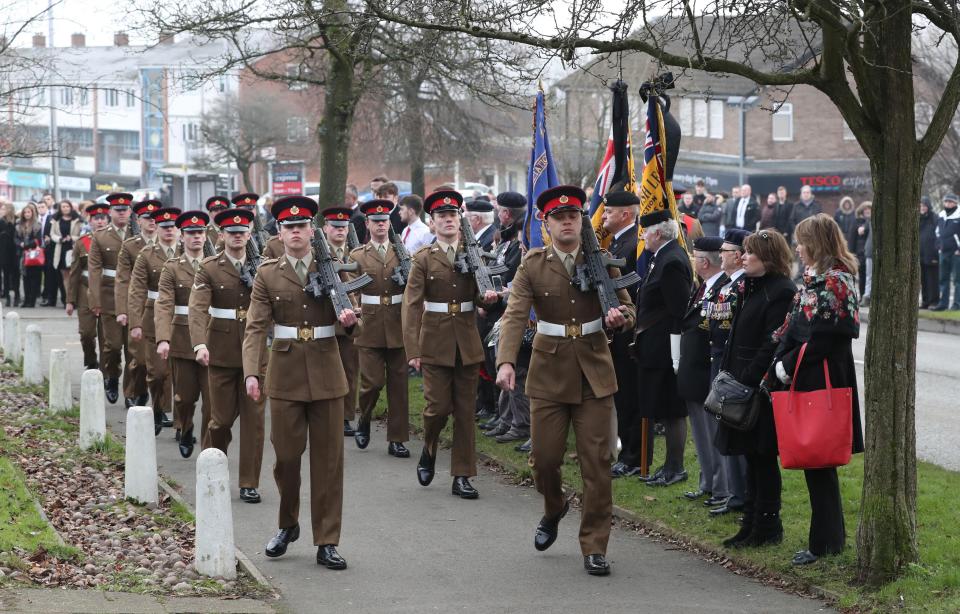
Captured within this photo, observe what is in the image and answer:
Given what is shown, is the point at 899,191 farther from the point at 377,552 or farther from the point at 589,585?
the point at 377,552

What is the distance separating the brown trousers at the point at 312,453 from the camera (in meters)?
8.34

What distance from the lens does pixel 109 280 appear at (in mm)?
15367

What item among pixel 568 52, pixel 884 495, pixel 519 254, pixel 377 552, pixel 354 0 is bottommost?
pixel 377 552

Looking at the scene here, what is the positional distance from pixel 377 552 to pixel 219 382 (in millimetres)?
2814

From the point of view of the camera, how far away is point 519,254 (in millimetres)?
12383

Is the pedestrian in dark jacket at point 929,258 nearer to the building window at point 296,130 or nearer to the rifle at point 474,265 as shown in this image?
the rifle at point 474,265

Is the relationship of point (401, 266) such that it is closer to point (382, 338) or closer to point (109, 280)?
point (382, 338)

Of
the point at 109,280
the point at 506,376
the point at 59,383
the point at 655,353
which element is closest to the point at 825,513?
the point at 506,376

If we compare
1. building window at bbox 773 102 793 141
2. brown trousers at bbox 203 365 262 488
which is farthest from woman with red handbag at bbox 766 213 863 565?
building window at bbox 773 102 793 141

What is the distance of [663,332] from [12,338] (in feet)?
40.3

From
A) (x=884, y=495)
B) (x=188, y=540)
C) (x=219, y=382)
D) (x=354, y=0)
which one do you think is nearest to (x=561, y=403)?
(x=884, y=495)

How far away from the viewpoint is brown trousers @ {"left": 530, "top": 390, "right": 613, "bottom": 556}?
26.5ft

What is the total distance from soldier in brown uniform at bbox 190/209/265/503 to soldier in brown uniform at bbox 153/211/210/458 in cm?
91

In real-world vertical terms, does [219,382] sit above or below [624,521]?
above
